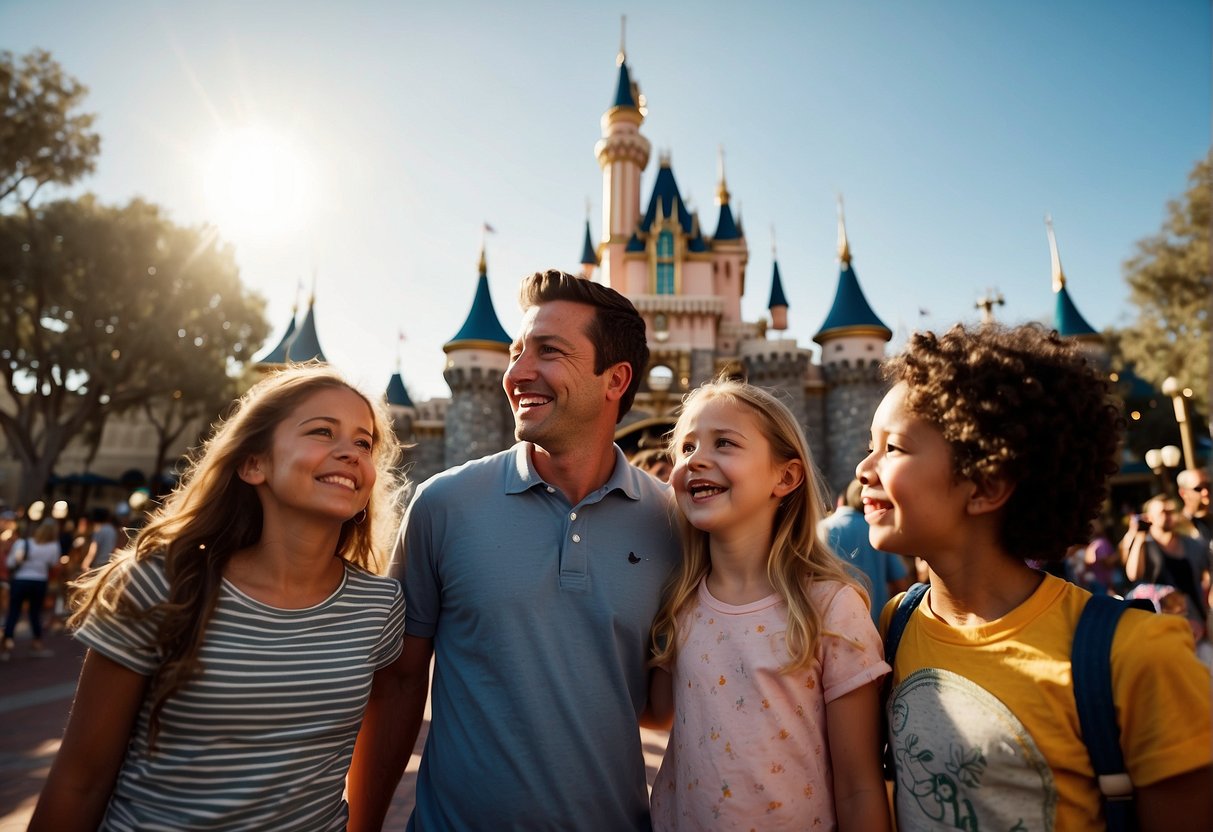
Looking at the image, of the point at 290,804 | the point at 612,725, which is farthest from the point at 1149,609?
the point at 290,804

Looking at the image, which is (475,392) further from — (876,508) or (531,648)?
(876,508)

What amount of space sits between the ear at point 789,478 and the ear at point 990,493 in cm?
50

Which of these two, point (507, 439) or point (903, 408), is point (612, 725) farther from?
point (507, 439)

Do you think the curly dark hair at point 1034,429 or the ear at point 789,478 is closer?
the curly dark hair at point 1034,429

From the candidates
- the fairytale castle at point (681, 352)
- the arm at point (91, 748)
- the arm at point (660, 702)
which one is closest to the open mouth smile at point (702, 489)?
the arm at point (660, 702)

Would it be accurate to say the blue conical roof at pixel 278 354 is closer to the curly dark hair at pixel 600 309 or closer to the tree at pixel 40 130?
the tree at pixel 40 130

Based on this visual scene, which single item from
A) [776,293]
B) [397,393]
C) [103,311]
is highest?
[776,293]

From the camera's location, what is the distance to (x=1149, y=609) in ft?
4.12

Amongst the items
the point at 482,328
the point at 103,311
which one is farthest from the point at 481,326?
the point at 103,311

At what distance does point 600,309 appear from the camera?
2078mm

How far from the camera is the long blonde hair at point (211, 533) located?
4.97 feet

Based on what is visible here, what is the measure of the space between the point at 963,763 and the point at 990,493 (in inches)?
22.1

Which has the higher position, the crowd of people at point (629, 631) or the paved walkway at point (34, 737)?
the crowd of people at point (629, 631)

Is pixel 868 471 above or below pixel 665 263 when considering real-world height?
below
